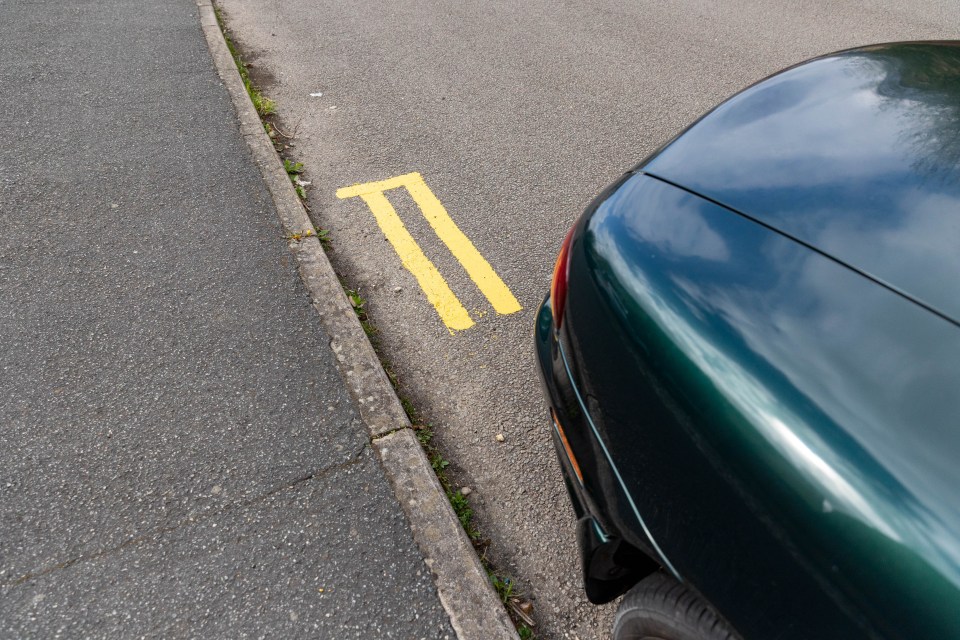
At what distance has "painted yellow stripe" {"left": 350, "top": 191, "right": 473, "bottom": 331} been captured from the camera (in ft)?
11.2

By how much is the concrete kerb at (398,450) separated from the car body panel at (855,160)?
4.40 feet

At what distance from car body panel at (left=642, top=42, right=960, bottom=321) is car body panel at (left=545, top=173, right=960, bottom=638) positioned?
7 cm

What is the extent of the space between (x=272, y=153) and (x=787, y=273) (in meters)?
3.68

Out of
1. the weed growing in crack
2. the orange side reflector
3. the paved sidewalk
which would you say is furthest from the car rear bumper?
the weed growing in crack

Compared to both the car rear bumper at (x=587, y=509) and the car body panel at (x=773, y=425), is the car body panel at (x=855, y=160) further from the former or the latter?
the car rear bumper at (x=587, y=509)

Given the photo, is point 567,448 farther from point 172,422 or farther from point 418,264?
point 418,264

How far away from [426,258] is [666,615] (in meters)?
2.48

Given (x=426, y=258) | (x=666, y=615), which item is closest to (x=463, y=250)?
(x=426, y=258)

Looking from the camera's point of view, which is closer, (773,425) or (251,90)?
(773,425)

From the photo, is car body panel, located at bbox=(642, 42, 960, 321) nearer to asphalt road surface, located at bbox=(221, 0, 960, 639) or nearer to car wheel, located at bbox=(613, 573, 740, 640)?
car wheel, located at bbox=(613, 573, 740, 640)

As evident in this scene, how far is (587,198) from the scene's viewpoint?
14.0 feet

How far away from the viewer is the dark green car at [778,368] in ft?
3.98

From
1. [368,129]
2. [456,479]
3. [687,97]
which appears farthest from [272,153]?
[687,97]

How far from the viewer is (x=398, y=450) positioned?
2678 millimetres
